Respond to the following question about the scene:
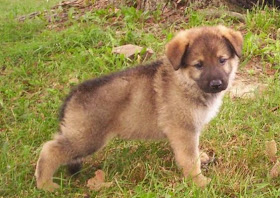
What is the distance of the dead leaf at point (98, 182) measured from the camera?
4.01 meters

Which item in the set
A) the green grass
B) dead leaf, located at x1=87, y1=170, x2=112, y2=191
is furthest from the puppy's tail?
dead leaf, located at x1=87, y1=170, x2=112, y2=191

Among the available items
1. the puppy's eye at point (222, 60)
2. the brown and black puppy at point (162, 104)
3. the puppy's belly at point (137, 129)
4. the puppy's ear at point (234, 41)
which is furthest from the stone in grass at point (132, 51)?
the puppy's eye at point (222, 60)

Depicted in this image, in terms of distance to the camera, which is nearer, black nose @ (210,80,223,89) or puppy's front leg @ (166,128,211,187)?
black nose @ (210,80,223,89)

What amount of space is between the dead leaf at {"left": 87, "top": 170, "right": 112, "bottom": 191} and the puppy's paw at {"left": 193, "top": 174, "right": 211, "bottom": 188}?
746 millimetres

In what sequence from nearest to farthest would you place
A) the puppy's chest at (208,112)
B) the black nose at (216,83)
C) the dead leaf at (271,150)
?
the black nose at (216,83), the puppy's chest at (208,112), the dead leaf at (271,150)

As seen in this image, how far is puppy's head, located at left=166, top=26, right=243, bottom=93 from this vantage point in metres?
3.93

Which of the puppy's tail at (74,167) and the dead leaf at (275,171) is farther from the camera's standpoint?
the puppy's tail at (74,167)

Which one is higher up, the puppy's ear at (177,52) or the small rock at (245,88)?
the puppy's ear at (177,52)

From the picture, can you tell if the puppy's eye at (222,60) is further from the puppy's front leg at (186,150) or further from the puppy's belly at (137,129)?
the puppy's belly at (137,129)

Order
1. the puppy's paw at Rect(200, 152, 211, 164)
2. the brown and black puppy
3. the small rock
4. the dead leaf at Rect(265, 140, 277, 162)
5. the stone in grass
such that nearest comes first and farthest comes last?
the brown and black puppy < the dead leaf at Rect(265, 140, 277, 162) < the puppy's paw at Rect(200, 152, 211, 164) < the small rock < the stone in grass

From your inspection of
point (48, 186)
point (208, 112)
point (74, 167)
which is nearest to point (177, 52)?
point (208, 112)

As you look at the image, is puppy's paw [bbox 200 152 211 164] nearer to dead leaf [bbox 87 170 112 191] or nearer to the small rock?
dead leaf [bbox 87 170 112 191]

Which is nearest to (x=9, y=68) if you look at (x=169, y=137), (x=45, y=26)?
(x=45, y=26)

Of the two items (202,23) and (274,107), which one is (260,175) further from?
(202,23)
